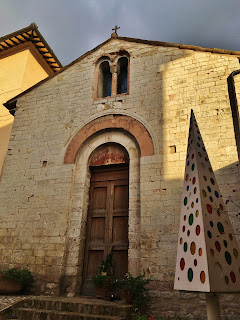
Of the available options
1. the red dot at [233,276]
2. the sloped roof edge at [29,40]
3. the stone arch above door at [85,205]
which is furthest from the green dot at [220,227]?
the sloped roof edge at [29,40]

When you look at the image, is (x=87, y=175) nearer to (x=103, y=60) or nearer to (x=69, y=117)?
(x=69, y=117)

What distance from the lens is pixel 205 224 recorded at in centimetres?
229

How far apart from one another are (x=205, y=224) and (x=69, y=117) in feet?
19.9

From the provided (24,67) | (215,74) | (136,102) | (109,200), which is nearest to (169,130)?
(136,102)

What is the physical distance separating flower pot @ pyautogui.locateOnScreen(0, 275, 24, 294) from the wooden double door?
1.42 m

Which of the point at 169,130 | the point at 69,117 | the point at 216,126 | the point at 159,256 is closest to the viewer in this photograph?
the point at 159,256

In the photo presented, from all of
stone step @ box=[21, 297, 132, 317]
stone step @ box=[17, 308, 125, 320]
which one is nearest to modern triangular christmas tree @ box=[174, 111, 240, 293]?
stone step @ box=[17, 308, 125, 320]

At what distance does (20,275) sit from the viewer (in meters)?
5.80

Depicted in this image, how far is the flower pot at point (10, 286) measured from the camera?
18.2 feet

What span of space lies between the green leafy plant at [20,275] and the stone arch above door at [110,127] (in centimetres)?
283

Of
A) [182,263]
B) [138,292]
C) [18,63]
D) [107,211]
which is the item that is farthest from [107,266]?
[18,63]

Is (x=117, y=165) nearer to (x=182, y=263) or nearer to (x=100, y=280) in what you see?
(x=100, y=280)

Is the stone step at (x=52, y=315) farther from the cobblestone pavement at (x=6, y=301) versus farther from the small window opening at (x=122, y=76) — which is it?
the small window opening at (x=122, y=76)

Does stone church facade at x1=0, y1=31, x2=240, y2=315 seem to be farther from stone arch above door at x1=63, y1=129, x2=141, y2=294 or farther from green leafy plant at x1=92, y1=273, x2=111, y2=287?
green leafy plant at x1=92, y1=273, x2=111, y2=287
